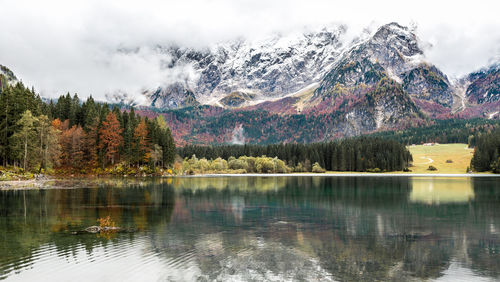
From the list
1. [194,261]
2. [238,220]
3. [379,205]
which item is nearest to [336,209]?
[379,205]

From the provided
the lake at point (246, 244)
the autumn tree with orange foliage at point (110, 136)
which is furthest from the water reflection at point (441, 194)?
the autumn tree with orange foliage at point (110, 136)

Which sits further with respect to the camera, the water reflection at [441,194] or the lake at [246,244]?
the water reflection at [441,194]

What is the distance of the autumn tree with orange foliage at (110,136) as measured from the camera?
439 feet

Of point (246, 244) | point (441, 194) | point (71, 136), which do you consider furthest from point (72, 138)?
point (441, 194)

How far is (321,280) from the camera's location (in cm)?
2202

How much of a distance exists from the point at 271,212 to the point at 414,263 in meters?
28.5

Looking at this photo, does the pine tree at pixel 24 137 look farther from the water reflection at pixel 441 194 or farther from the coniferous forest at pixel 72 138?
A: the water reflection at pixel 441 194

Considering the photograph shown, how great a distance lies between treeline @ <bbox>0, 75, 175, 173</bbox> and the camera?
99438mm

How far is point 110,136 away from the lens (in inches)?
5300

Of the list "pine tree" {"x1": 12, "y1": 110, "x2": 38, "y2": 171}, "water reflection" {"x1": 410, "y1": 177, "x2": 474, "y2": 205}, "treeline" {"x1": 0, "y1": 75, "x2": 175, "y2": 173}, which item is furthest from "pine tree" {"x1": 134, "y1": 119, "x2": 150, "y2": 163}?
"water reflection" {"x1": 410, "y1": 177, "x2": 474, "y2": 205}

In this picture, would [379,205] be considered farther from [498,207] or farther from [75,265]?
[75,265]

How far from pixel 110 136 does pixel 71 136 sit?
1299cm

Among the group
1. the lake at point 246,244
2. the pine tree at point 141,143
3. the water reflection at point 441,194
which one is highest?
the pine tree at point 141,143

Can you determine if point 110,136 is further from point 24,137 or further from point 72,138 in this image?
point 24,137
